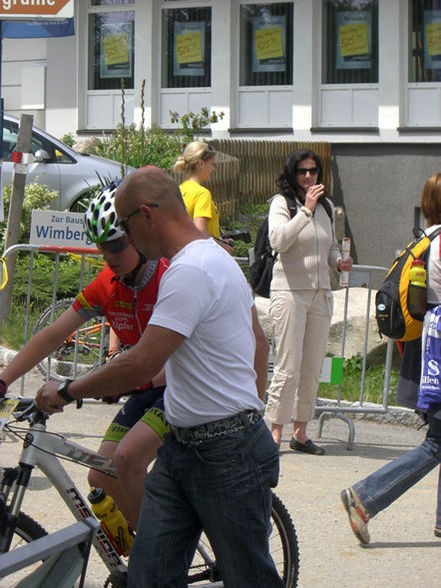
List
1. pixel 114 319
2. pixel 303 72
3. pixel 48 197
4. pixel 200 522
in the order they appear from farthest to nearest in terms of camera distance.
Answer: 1. pixel 303 72
2. pixel 48 197
3. pixel 114 319
4. pixel 200 522

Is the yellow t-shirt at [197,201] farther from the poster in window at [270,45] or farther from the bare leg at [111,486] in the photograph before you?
the poster in window at [270,45]

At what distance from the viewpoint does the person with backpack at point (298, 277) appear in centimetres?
657

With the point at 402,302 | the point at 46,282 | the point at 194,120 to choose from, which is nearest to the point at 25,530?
the point at 402,302

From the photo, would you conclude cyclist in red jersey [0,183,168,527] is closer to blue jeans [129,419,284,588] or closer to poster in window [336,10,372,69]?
blue jeans [129,419,284,588]

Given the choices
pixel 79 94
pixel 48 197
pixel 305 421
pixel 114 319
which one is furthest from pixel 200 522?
pixel 79 94

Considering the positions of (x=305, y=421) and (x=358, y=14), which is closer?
(x=305, y=421)

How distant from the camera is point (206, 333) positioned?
115 inches

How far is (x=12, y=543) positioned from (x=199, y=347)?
3.48 feet

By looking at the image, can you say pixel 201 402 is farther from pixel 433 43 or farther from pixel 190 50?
pixel 190 50

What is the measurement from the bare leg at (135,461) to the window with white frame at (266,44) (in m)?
14.4

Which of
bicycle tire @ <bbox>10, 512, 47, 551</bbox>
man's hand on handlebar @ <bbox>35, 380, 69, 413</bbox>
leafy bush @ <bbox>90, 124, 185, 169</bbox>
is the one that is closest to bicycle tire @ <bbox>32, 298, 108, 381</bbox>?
bicycle tire @ <bbox>10, 512, 47, 551</bbox>

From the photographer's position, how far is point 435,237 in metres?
5.12

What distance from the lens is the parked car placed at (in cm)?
1241

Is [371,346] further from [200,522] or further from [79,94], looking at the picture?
[79,94]
